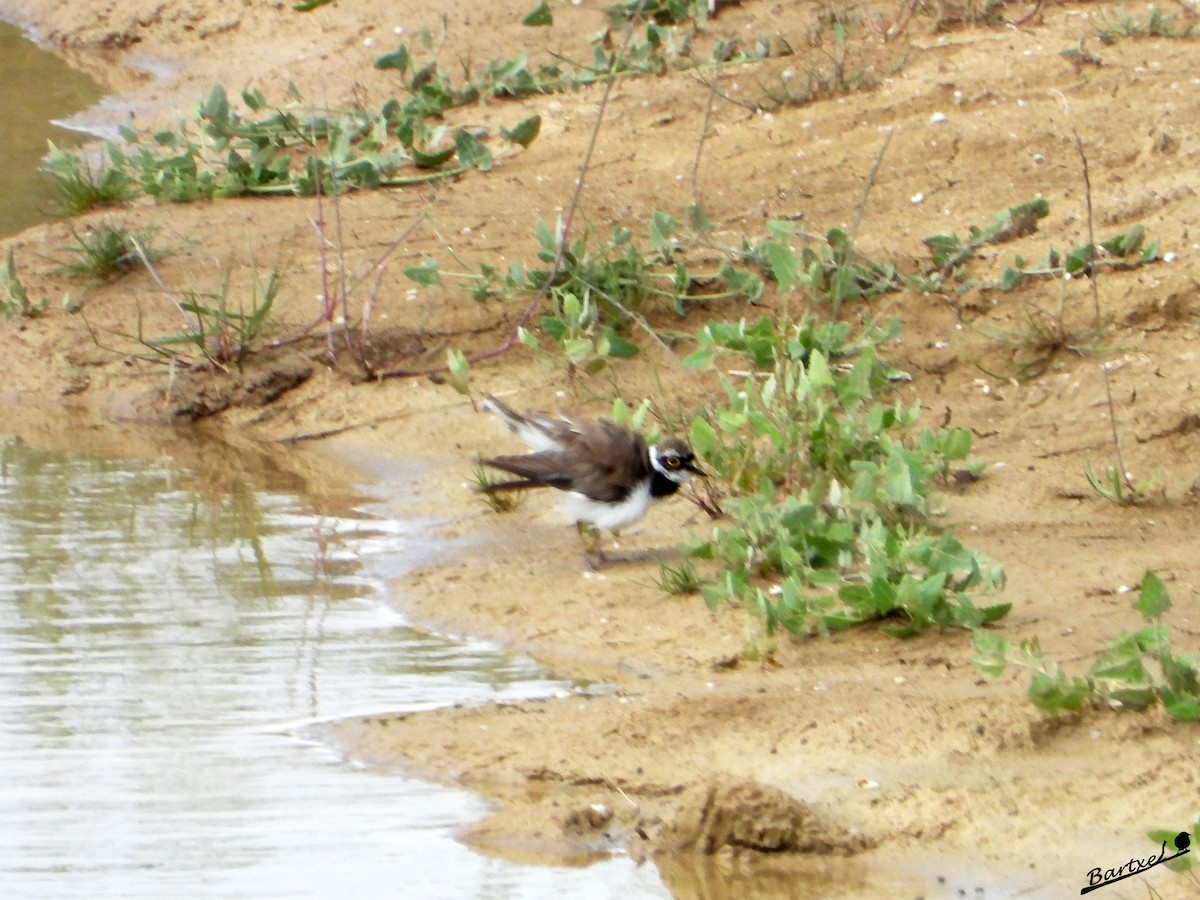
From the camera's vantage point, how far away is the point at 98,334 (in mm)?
8703

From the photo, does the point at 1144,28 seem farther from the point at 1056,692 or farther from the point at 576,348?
the point at 1056,692

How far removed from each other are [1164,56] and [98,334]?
5622 millimetres

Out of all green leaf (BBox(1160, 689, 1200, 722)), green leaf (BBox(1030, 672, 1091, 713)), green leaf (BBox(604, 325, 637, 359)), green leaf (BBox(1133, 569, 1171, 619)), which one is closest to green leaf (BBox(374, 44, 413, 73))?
green leaf (BBox(604, 325, 637, 359))

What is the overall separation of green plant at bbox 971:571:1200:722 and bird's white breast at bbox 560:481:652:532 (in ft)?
5.89

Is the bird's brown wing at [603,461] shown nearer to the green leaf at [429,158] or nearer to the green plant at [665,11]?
the green leaf at [429,158]

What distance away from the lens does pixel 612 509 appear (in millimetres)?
6250

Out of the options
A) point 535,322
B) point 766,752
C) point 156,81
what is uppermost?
point 766,752

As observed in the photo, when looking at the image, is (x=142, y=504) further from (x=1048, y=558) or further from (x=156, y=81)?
(x=156, y=81)

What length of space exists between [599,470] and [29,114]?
27.2 feet

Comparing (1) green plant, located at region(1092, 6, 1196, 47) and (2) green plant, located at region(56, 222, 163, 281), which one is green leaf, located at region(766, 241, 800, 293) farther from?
(1) green plant, located at region(1092, 6, 1196, 47)

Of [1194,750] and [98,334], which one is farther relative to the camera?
[98,334]

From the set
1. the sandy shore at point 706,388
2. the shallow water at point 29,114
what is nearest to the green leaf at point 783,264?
the sandy shore at point 706,388

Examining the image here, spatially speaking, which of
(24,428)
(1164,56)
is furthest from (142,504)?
(1164,56)
